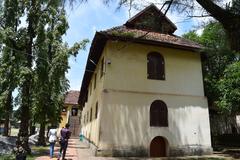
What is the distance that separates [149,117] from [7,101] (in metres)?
7.71

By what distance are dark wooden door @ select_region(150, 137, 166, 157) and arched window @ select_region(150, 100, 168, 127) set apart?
81 cm

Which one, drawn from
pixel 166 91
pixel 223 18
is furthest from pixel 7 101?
pixel 223 18

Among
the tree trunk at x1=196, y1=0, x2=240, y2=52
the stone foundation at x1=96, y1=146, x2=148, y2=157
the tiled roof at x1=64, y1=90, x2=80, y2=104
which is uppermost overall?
the tiled roof at x1=64, y1=90, x2=80, y2=104

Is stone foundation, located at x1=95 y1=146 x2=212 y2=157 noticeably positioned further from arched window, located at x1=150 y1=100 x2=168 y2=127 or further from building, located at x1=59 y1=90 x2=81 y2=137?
building, located at x1=59 y1=90 x2=81 y2=137

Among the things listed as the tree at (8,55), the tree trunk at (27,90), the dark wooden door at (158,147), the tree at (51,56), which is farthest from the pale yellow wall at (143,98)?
the tree at (8,55)

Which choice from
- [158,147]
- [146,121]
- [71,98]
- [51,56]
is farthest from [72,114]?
[146,121]

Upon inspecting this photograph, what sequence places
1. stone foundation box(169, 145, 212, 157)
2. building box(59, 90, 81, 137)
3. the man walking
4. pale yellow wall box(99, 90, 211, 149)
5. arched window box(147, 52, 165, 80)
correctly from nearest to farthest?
the man walking < pale yellow wall box(99, 90, 211, 149) < stone foundation box(169, 145, 212, 157) < arched window box(147, 52, 165, 80) < building box(59, 90, 81, 137)

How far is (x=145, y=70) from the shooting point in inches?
510

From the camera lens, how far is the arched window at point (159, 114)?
40.8 ft

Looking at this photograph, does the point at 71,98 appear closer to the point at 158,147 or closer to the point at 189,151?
the point at 158,147

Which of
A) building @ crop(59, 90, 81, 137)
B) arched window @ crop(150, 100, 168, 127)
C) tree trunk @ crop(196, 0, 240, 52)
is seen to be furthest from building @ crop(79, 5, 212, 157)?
building @ crop(59, 90, 81, 137)

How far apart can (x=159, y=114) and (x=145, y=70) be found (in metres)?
2.41

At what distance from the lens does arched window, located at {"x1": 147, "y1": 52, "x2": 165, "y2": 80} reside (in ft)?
43.1

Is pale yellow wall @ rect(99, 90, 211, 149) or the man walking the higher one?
pale yellow wall @ rect(99, 90, 211, 149)
